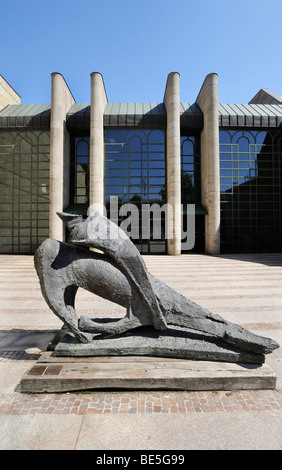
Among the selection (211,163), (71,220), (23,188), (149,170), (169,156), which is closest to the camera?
(71,220)

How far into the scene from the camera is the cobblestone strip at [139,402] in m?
2.88

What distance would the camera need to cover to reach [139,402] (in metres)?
3.02

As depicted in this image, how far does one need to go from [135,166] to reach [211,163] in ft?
22.2

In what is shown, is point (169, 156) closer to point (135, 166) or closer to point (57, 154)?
point (135, 166)

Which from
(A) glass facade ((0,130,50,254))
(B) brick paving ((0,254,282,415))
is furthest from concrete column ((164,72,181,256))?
(A) glass facade ((0,130,50,254))

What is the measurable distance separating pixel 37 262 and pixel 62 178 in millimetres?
18217

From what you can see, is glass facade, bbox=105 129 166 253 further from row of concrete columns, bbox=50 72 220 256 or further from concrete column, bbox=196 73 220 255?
concrete column, bbox=196 73 220 255

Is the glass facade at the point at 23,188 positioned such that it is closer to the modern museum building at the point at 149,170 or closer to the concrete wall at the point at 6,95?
the modern museum building at the point at 149,170

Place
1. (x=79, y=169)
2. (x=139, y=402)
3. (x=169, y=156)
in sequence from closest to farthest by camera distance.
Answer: (x=139, y=402) → (x=169, y=156) → (x=79, y=169)

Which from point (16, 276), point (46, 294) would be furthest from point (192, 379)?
point (16, 276)

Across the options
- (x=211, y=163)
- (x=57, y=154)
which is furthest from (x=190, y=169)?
(x=57, y=154)

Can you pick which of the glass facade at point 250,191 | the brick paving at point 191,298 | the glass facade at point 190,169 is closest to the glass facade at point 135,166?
the glass facade at point 190,169

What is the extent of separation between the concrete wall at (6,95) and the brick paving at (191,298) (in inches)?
803

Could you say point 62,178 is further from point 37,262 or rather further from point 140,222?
point 37,262
